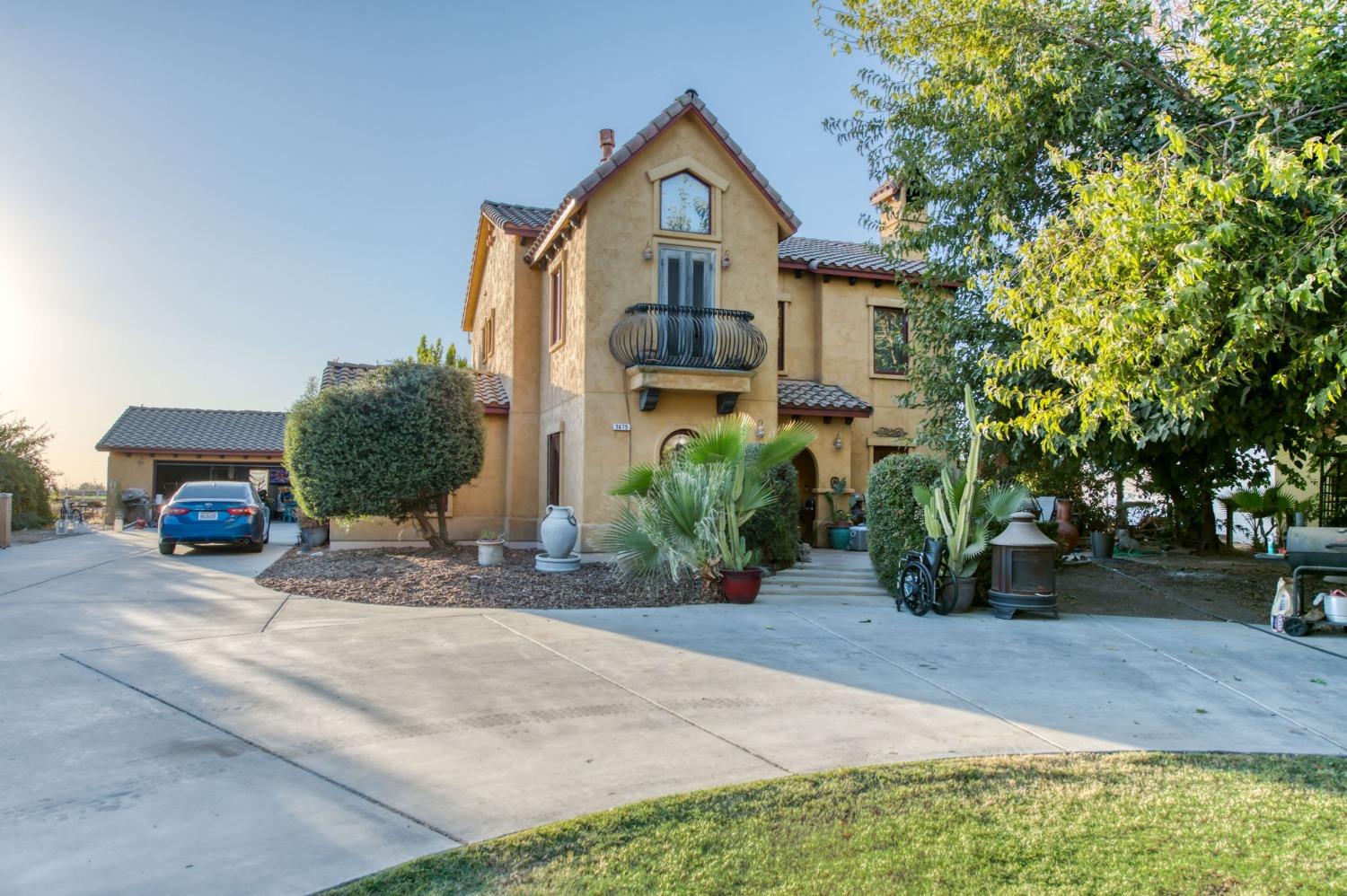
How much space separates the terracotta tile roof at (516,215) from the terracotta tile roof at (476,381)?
328cm

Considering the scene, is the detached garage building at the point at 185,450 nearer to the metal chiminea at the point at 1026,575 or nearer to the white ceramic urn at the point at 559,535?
the white ceramic urn at the point at 559,535

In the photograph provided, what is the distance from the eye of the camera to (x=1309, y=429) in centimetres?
1038

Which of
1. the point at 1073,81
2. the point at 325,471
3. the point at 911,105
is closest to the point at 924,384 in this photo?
the point at 911,105

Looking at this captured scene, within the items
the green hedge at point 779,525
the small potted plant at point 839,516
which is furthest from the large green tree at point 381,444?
the small potted plant at point 839,516

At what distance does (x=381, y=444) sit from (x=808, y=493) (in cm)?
848

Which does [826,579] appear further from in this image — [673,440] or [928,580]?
[673,440]

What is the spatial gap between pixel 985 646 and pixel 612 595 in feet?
15.2

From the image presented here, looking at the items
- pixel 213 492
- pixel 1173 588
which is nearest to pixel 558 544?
pixel 213 492

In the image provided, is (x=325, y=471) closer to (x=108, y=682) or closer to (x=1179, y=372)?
(x=108, y=682)

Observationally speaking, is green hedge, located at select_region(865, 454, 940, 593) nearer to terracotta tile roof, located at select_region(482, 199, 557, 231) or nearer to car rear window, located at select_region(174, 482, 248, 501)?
terracotta tile roof, located at select_region(482, 199, 557, 231)

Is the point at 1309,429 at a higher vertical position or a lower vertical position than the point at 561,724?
higher

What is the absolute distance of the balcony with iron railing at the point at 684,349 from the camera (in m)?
14.8

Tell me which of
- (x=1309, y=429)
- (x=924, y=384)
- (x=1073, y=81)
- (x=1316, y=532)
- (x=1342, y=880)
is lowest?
(x=1342, y=880)

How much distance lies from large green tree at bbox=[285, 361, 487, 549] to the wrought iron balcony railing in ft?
10.9
